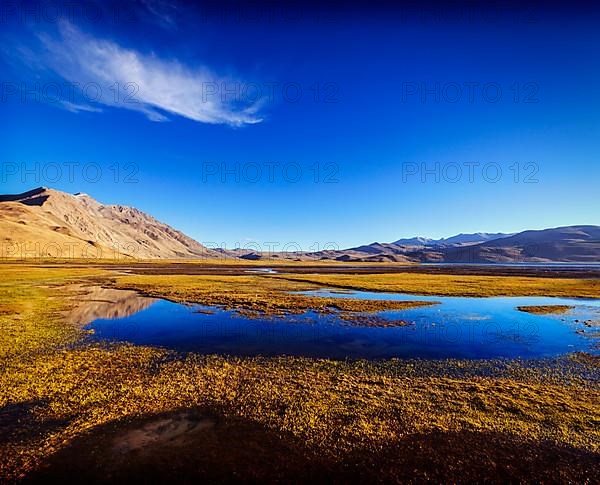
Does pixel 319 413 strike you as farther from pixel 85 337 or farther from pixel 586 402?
pixel 85 337

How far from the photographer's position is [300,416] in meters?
11.6

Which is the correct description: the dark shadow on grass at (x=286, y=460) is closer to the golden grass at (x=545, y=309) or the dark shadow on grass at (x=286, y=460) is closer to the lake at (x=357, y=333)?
the lake at (x=357, y=333)

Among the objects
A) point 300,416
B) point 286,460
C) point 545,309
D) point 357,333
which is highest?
point 300,416

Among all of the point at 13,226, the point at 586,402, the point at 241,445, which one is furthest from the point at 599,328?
the point at 13,226

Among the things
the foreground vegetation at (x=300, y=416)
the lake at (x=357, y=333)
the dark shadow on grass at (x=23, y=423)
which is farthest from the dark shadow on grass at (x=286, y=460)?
the lake at (x=357, y=333)

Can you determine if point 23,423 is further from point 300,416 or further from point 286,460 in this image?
point 300,416

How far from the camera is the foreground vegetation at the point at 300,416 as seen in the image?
9094 millimetres

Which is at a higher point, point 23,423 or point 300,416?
point 23,423

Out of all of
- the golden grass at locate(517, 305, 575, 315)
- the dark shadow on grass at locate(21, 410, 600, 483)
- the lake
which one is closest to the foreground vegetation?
the dark shadow on grass at locate(21, 410, 600, 483)

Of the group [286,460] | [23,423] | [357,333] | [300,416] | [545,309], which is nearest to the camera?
[286,460]

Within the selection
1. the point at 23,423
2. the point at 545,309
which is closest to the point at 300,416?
the point at 23,423

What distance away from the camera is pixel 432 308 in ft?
121

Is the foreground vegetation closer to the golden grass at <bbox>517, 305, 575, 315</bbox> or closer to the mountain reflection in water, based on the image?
the mountain reflection in water

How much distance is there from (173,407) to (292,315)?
64.1 ft
